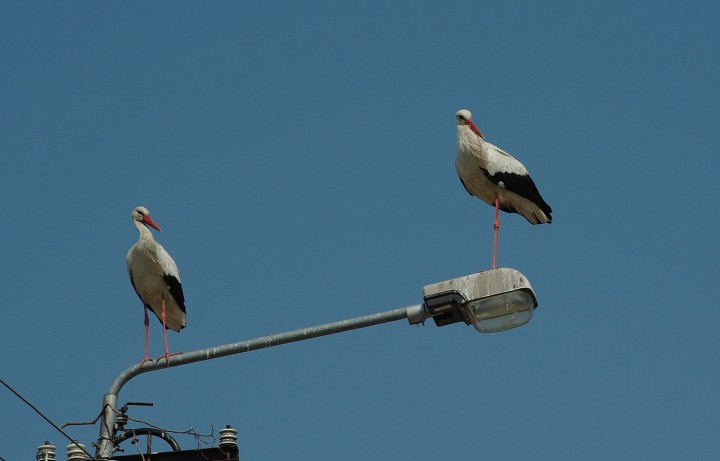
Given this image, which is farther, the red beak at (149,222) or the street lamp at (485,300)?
the red beak at (149,222)

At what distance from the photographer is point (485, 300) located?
8836mm

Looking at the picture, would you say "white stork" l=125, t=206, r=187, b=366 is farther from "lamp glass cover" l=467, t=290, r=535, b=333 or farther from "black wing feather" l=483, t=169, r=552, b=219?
"lamp glass cover" l=467, t=290, r=535, b=333

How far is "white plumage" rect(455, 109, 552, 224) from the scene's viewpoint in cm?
1662

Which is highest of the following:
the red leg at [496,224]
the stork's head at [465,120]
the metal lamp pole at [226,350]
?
the stork's head at [465,120]

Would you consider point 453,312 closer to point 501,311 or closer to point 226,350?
point 501,311

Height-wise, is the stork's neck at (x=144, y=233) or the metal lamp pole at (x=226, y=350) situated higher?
the stork's neck at (x=144, y=233)

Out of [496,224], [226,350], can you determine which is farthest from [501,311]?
[496,224]

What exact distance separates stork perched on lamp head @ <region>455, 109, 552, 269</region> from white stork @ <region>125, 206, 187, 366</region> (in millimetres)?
3957

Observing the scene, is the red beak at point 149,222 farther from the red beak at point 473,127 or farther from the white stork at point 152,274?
the red beak at point 473,127

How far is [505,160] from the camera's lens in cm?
1677

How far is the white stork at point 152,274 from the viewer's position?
1692cm

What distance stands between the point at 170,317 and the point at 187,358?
889cm

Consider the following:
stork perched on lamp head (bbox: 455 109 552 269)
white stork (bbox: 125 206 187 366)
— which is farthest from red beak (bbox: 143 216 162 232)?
stork perched on lamp head (bbox: 455 109 552 269)

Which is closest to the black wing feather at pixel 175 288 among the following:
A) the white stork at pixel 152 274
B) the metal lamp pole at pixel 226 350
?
the white stork at pixel 152 274
